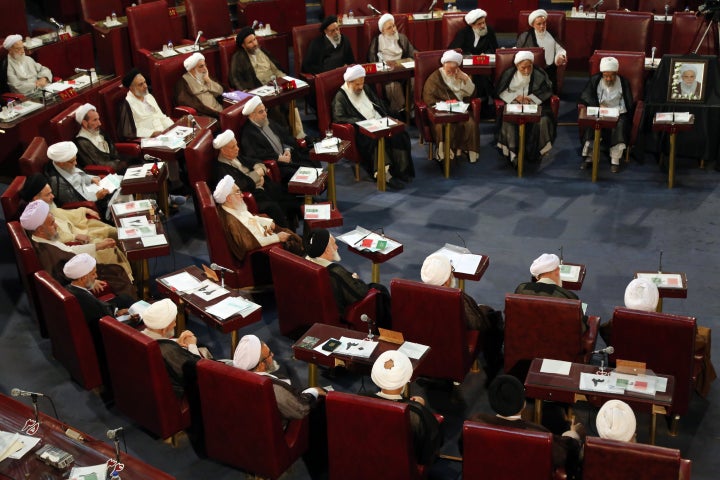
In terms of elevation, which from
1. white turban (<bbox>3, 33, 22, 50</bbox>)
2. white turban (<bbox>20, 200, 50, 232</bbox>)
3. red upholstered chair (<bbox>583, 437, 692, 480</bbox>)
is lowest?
red upholstered chair (<bbox>583, 437, 692, 480</bbox>)

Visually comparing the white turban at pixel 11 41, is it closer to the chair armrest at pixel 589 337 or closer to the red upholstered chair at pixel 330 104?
the red upholstered chair at pixel 330 104

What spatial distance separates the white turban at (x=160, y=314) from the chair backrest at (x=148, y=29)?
633 centimetres

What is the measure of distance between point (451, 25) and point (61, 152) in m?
5.67

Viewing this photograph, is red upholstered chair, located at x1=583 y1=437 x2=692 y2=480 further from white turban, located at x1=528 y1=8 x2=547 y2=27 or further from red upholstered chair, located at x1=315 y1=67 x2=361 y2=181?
white turban, located at x1=528 y1=8 x2=547 y2=27

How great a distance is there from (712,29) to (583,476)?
8130 millimetres

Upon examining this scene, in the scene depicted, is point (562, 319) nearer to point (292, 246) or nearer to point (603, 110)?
point (292, 246)

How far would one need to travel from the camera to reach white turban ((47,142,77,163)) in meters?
8.07

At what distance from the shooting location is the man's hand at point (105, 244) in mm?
7469

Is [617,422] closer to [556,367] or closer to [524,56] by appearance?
[556,367]

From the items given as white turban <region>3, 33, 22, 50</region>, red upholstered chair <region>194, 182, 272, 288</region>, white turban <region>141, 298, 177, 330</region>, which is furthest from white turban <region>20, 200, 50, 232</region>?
white turban <region>3, 33, 22, 50</region>

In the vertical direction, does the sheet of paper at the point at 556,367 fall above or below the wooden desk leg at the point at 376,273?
above

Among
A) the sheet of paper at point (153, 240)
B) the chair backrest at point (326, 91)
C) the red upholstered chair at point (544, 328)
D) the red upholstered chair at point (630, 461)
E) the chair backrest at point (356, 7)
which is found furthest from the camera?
the chair backrest at point (356, 7)

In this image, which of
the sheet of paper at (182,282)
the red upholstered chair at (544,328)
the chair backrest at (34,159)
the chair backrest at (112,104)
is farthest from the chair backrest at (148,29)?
the red upholstered chair at (544,328)

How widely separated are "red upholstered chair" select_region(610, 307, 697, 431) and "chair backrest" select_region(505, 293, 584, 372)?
0.80 ft
